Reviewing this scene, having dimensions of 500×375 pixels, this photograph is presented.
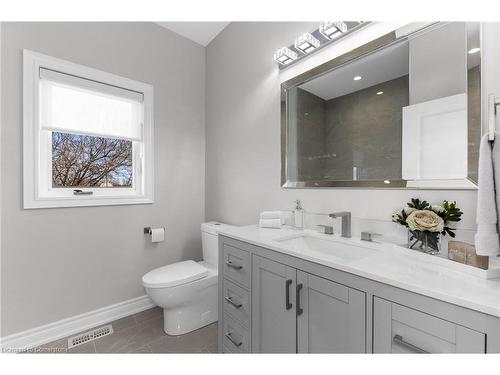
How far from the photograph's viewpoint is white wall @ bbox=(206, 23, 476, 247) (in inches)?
50.2

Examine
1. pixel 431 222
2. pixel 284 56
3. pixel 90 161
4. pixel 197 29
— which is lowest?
pixel 431 222

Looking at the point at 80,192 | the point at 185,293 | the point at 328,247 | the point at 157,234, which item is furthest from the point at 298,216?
the point at 80,192

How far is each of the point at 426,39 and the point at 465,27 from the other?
0.13m

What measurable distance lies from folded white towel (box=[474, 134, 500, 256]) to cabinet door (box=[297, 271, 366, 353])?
1.31 feet

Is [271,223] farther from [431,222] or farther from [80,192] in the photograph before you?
[80,192]

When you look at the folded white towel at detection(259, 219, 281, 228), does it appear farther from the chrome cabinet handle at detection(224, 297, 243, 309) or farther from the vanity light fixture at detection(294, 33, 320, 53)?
the vanity light fixture at detection(294, 33, 320, 53)

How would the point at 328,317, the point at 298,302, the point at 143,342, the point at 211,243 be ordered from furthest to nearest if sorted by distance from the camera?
the point at 211,243 → the point at 143,342 → the point at 298,302 → the point at 328,317

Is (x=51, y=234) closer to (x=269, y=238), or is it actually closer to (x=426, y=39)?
(x=269, y=238)

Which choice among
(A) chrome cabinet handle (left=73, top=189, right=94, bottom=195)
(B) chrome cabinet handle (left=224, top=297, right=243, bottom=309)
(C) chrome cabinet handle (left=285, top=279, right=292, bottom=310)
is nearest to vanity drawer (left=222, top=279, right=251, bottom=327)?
(B) chrome cabinet handle (left=224, top=297, right=243, bottom=309)

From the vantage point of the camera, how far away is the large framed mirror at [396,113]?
0.95 metres

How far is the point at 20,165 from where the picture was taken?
157 centimetres

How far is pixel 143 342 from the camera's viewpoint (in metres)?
1.65

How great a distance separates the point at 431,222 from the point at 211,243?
1539mm

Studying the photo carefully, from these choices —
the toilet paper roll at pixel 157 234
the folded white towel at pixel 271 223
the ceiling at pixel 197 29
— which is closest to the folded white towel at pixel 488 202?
the folded white towel at pixel 271 223
